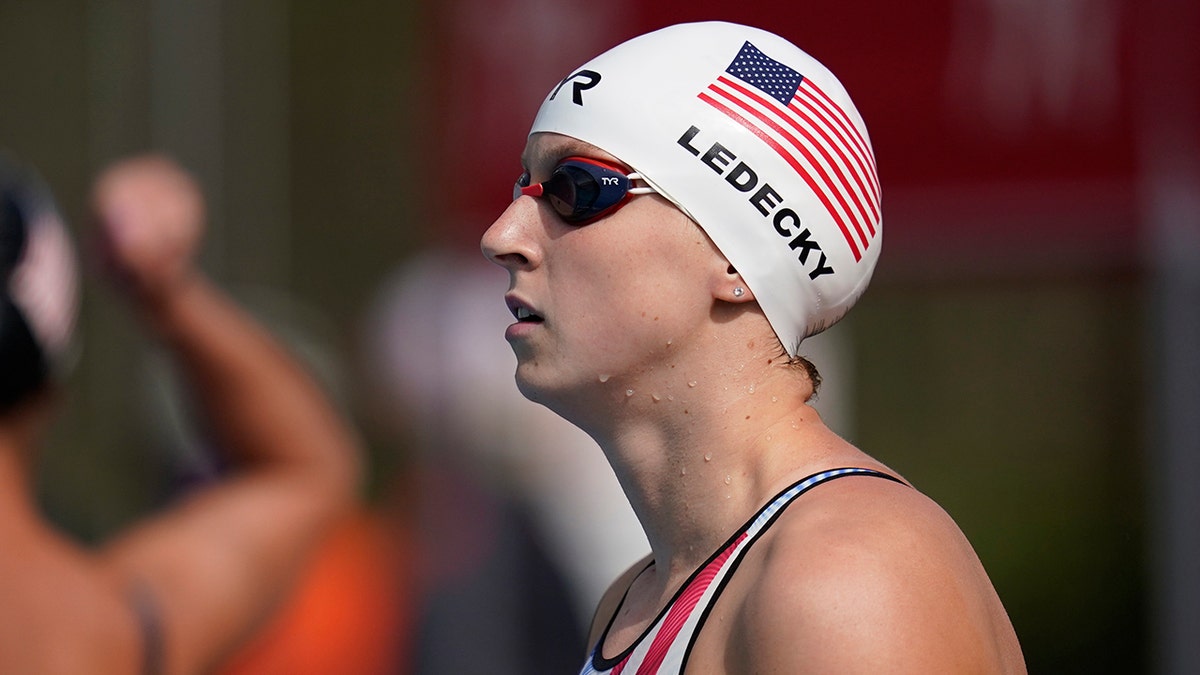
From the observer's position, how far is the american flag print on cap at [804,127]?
2199 mm

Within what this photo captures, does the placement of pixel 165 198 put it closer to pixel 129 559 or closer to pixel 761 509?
pixel 129 559

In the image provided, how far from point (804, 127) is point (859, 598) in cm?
83

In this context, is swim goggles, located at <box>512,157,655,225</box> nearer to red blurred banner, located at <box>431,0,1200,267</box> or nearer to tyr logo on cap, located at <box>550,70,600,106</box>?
tyr logo on cap, located at <box>550,70,600,106</box>

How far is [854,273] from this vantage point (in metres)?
2.32

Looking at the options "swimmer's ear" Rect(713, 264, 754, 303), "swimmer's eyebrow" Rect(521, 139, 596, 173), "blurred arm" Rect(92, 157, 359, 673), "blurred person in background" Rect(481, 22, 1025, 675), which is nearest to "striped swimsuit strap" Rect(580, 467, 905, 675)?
"blurred person in background" Rect(481, 22, 1025, 675)

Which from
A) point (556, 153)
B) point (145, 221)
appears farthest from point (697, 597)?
point (145, 221)

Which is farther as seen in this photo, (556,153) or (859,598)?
(556,153)

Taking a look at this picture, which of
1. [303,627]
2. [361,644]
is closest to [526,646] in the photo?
[361,644]

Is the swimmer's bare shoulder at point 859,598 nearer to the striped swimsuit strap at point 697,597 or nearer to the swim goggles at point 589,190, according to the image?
the striped swimsuit strap at point 697,597

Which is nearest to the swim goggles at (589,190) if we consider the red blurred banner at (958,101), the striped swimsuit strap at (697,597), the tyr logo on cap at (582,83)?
the tyr logo on cap at (582,83)

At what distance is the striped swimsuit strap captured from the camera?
193 centimetres

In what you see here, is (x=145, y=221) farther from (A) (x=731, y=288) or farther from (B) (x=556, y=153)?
(A) (x=731, y=288)

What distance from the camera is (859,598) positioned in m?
1.69

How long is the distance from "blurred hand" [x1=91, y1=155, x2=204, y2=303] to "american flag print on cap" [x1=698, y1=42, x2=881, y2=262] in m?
1.61
